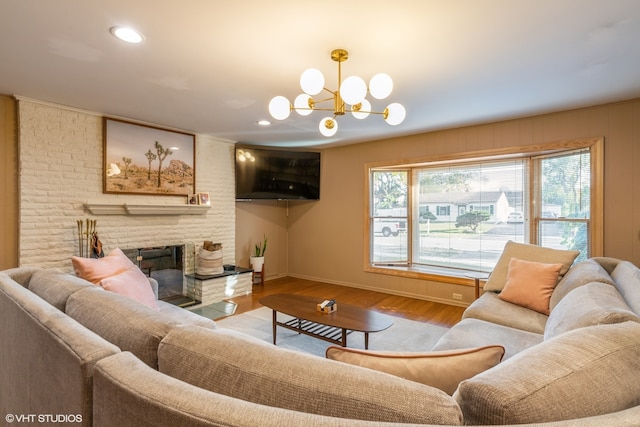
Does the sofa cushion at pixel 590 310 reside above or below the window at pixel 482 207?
below

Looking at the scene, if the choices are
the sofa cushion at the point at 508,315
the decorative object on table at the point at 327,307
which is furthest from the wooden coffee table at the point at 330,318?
the sofa cushion at the point at 508,315

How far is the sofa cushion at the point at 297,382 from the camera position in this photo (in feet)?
2.11

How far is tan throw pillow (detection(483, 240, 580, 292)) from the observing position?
8.78 ft

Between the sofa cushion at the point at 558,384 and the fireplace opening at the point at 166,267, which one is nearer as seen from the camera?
the sofa cushion at the point at 558,384

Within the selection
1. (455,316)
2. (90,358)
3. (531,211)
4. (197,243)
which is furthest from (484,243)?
(90,358)

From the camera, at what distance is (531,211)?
3838 millimetres

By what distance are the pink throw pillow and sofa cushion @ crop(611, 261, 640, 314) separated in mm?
2878

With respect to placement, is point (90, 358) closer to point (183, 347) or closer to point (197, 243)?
point (183, 347)

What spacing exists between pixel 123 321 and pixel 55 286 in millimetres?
834

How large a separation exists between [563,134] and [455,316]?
2.42 meters

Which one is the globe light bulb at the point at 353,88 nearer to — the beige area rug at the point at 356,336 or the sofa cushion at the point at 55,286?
the sofa cushion at the point at 55,286

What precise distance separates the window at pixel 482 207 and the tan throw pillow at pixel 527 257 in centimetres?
97

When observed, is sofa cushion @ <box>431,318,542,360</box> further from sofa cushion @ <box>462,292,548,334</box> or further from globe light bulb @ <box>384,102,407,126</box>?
globe light bulb @ <box>384,102,407,126</box>

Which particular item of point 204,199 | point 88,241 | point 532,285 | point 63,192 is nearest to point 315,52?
point 532,285
